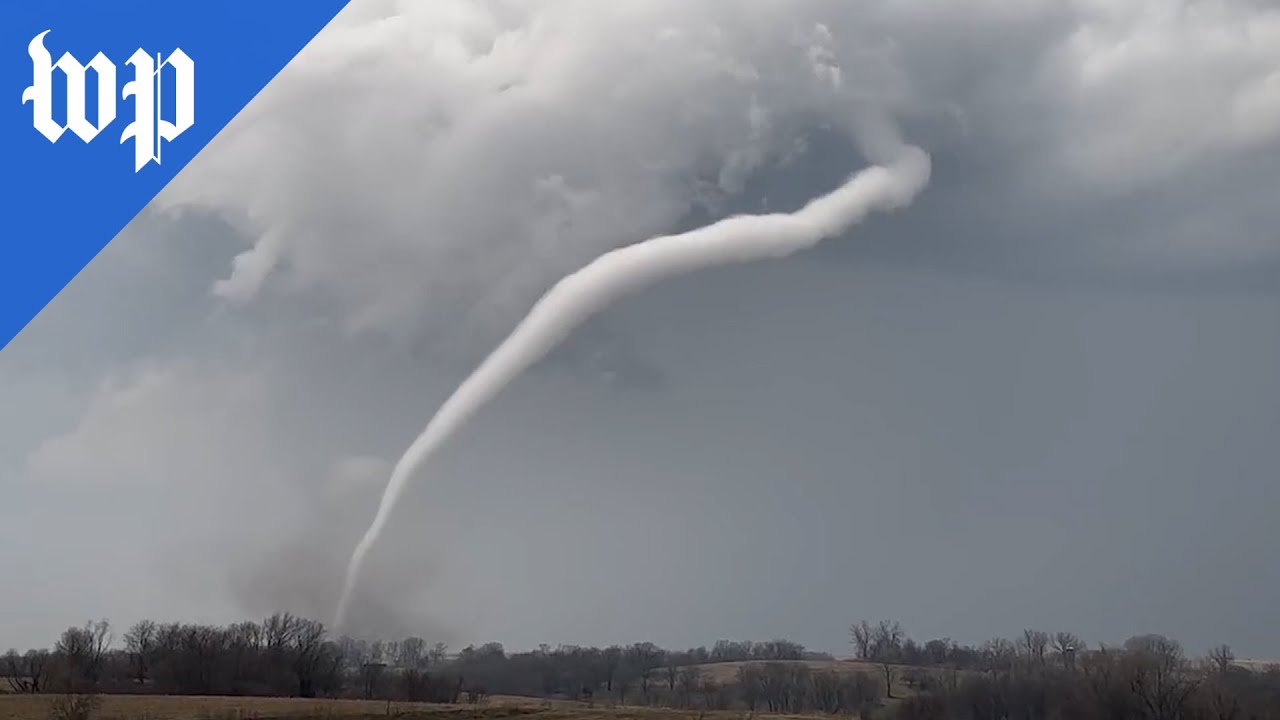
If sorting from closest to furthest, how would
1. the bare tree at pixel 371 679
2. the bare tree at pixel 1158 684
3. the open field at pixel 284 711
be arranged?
1. the open field at pixel 284 711
2. the bare tree at pixel 1158 684
3. the bare tree at pixel 371 679

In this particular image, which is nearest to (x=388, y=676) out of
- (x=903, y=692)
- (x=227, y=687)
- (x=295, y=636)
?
(x=295, y=636)

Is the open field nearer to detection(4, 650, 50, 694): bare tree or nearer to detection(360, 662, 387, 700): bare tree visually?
detection(4, 650, 50, 694): bare tree

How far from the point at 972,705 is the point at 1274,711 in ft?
100

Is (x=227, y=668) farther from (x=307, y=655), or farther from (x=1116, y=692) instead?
(x=1116, y=692)

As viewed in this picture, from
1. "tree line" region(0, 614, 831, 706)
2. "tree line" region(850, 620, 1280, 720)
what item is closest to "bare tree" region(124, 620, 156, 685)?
"tree line" region(0, 614, 831, 706)

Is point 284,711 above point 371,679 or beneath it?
above

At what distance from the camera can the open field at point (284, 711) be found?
77250mm

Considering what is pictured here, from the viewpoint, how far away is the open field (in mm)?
77250

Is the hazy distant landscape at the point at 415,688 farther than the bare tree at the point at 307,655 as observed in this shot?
No

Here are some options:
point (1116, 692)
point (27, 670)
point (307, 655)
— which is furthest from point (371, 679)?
point (1116, 692)

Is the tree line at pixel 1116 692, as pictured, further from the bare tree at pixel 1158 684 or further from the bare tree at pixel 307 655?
A: the bare tree at pixel 307 655

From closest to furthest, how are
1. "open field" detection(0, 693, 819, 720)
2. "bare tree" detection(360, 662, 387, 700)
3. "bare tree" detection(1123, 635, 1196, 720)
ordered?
"open field" detection(0, 693, 819, 720), "bare tree" detection(1123, 635, 1196, 720), "bare tree" detection(360, 662, 387, 700)

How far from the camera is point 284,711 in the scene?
8412cm

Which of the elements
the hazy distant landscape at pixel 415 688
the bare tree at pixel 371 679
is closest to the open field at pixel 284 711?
the hazy distant landscape at pixel 415 688
